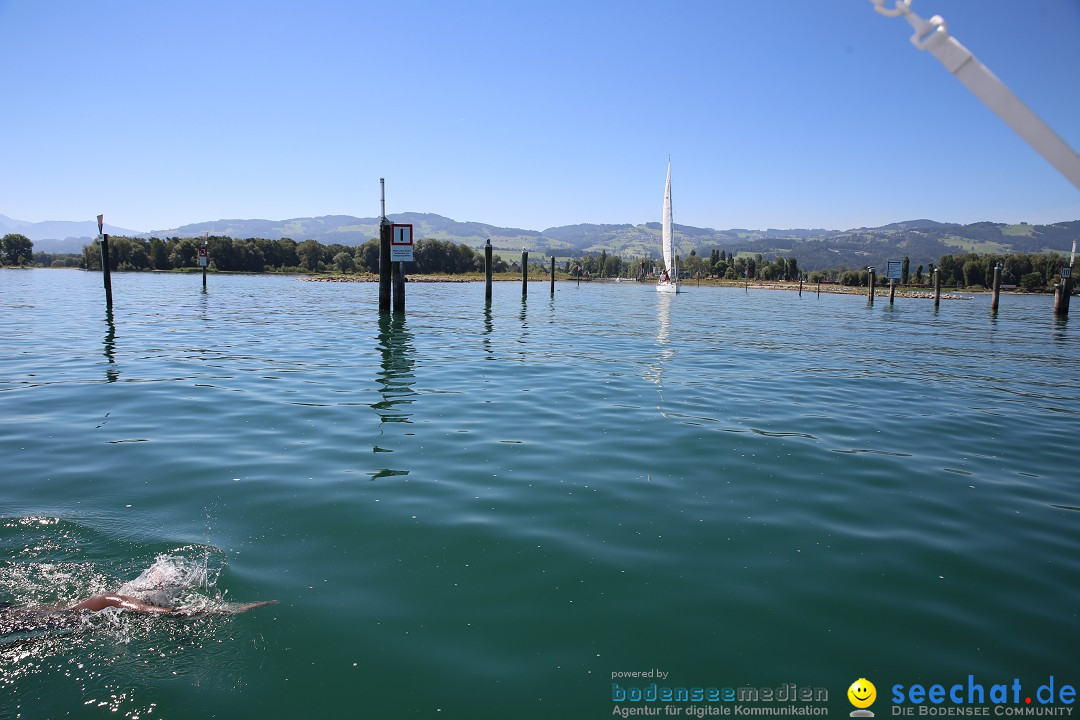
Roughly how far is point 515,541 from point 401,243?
26.0 m

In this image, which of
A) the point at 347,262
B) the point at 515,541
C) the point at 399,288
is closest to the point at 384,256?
the point at 399,288

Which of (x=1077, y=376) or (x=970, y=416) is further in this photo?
(x=1077, y=376)

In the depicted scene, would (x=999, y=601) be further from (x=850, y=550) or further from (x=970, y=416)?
(x=970, y=416)

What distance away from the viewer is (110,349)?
1875 cm

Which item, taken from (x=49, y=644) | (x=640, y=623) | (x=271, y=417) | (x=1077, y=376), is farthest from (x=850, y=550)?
(x=1077, y=376)

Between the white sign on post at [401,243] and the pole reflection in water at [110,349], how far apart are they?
12027mm

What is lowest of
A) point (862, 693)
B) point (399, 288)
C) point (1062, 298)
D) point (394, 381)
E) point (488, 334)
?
point (862, 693)

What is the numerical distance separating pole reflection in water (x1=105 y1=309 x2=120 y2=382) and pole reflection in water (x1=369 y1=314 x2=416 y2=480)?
6.03 metres

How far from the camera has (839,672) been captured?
4223 millimetres

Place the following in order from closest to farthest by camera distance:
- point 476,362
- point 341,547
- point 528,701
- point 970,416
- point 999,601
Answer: point 528,701
point 999,601
point 341,547
point 970,416
point 476,362

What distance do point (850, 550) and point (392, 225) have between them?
26986mm

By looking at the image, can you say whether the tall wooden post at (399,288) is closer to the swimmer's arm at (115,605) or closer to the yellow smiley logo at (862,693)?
the swimmer's arm at (115,605)

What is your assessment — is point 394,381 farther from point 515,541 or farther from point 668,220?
point 668,220

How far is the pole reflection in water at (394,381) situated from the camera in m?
10.4
